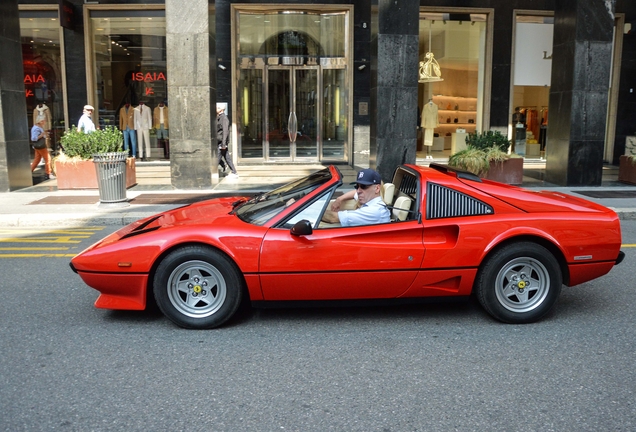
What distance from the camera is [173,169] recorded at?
1359cm

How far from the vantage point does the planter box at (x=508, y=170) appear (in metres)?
14.0

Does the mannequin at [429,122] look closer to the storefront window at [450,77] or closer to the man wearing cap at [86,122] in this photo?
the storefront window at [450,77]

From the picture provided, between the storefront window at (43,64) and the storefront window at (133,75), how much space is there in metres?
1.04

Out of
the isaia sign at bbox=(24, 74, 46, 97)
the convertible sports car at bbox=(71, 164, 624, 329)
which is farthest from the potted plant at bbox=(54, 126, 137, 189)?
the convertible sports car at bbox=(71, 164, 624, 329)

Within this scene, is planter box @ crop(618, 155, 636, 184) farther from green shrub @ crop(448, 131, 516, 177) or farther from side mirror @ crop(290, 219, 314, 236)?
side mirror @ crop(290, 219, 314, 236)

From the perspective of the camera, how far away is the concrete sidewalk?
9.99 m

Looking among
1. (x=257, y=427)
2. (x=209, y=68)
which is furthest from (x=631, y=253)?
(x=209, y=68)

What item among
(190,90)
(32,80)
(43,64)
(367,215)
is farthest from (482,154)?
(32,80)

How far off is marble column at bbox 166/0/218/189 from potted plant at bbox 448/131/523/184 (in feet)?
18.9

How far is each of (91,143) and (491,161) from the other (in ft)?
29.6

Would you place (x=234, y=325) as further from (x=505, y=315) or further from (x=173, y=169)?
(x=173, y=169)

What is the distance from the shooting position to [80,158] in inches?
524

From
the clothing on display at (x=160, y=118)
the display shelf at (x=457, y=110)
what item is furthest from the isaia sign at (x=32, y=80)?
the display shelf at (x=457, y=110)

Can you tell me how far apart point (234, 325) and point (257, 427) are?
1.69m
